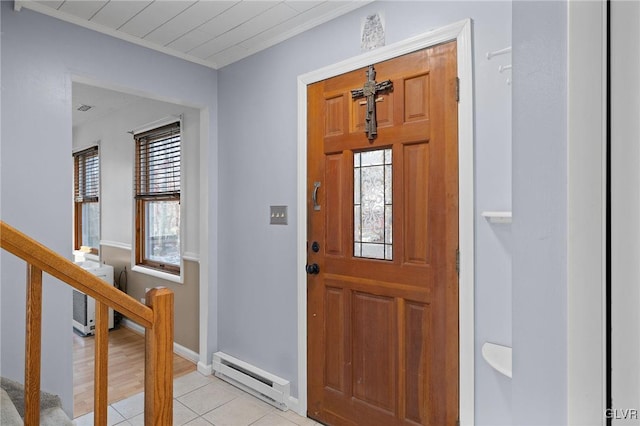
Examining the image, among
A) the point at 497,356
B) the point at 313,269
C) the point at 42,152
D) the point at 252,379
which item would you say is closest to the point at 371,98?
the point at 313,269

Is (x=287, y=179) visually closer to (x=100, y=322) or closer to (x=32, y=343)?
(x=100, y=322)

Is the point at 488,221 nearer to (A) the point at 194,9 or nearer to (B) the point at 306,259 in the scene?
(B) the point at 306,259

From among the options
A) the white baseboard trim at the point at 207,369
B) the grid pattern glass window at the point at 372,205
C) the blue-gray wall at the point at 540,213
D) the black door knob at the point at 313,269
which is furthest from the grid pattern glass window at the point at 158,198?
the blue-gray wall at the point at 540,213

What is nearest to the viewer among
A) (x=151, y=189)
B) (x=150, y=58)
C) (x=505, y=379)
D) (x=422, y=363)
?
(x=505, y=379)

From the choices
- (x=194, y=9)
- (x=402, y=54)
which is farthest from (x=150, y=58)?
(x=402, y=54)

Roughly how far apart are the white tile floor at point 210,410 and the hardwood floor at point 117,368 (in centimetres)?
14

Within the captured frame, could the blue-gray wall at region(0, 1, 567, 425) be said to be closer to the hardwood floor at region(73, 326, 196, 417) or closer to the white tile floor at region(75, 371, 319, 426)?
the white tile floor at region(75, 371, 319, 426)

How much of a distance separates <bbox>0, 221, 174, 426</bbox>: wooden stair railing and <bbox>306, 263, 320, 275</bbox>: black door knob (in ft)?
3.63

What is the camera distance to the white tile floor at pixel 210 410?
2285 millimetres

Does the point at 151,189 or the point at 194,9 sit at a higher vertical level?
the point at 194,9

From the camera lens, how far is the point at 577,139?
484mm

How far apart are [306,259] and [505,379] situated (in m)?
1.24

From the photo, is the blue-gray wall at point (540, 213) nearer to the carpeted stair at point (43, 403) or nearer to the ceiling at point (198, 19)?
the ceiling at point (198, 19)

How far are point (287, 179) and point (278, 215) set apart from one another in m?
0.25
